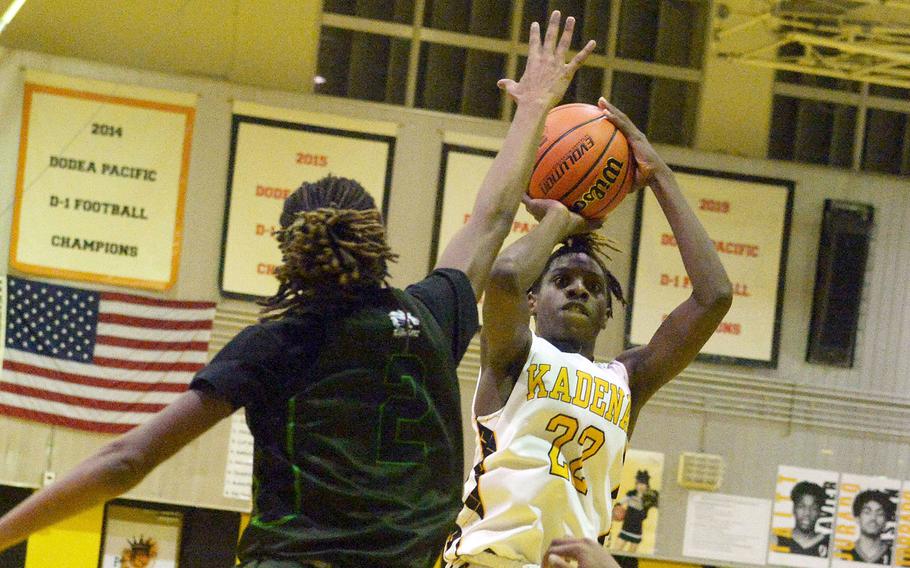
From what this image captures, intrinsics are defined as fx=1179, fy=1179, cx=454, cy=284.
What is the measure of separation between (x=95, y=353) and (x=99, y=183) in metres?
1.43

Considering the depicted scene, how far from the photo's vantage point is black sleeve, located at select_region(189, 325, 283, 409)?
2330 millimetres

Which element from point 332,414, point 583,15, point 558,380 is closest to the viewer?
point 332,414

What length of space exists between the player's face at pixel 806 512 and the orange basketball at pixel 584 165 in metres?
6.95

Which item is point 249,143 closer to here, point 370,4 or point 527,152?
point 370,4

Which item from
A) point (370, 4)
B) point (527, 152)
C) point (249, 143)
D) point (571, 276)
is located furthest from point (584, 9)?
point (527, 152)

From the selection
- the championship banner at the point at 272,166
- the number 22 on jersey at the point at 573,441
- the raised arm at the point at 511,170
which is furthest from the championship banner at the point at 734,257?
the raised arm at the point at 511,170

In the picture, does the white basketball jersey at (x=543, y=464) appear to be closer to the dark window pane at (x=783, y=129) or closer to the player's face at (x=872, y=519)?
the player's face at (x=872, y=519)

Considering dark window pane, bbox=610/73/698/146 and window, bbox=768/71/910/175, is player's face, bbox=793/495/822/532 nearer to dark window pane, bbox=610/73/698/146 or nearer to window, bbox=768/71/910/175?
window, bbox=768/71/910/175

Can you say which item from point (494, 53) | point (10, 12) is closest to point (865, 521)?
point (494, 53)

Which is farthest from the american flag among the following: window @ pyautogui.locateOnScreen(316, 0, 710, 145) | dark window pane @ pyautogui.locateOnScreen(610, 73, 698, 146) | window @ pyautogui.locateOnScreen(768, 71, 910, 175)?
window @ pyautogui.locateOnScreen(768, 71, 910, 175)

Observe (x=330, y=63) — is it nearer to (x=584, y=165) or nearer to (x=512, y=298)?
(x=584, y=165)

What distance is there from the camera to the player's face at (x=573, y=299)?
4.14 metres

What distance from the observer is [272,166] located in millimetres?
10023

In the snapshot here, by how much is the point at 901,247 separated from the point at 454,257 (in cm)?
882
